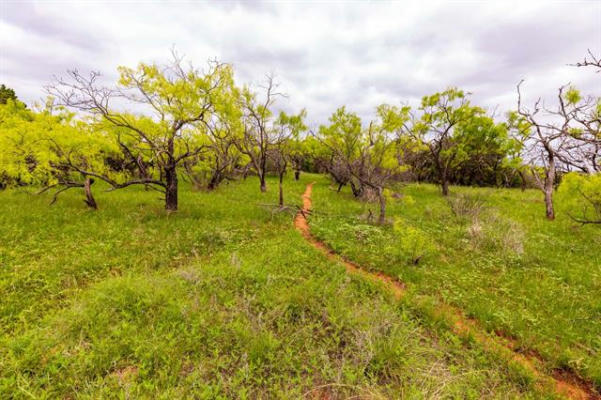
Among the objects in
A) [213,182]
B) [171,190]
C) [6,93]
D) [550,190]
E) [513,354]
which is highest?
[6,93]

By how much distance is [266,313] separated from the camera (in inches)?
201

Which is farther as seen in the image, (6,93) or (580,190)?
(6,93)

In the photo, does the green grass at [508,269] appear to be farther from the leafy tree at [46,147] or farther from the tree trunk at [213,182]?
the leafy tree at [46,147]

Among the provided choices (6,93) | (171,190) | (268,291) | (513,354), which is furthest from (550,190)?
(6,93)

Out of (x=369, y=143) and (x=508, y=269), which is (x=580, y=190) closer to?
(x=508, y=269)

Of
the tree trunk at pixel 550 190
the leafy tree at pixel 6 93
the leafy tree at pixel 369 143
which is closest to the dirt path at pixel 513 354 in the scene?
the leafy tree at pixel 369 143

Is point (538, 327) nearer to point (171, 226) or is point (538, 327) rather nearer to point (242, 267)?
point (242, 267)

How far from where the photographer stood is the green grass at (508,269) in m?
5.02

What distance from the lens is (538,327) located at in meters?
5.21

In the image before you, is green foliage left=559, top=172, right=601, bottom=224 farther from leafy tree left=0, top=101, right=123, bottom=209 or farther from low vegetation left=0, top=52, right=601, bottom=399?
leafy tree left=0, top=101, right=123, bottom=209

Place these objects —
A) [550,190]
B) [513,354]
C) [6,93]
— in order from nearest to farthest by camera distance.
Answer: [513,354] → [550,190] → [6,93]

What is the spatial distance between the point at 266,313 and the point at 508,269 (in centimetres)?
839

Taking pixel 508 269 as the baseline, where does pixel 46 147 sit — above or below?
above

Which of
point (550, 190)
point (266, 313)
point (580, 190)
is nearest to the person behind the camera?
point (266, 313)
